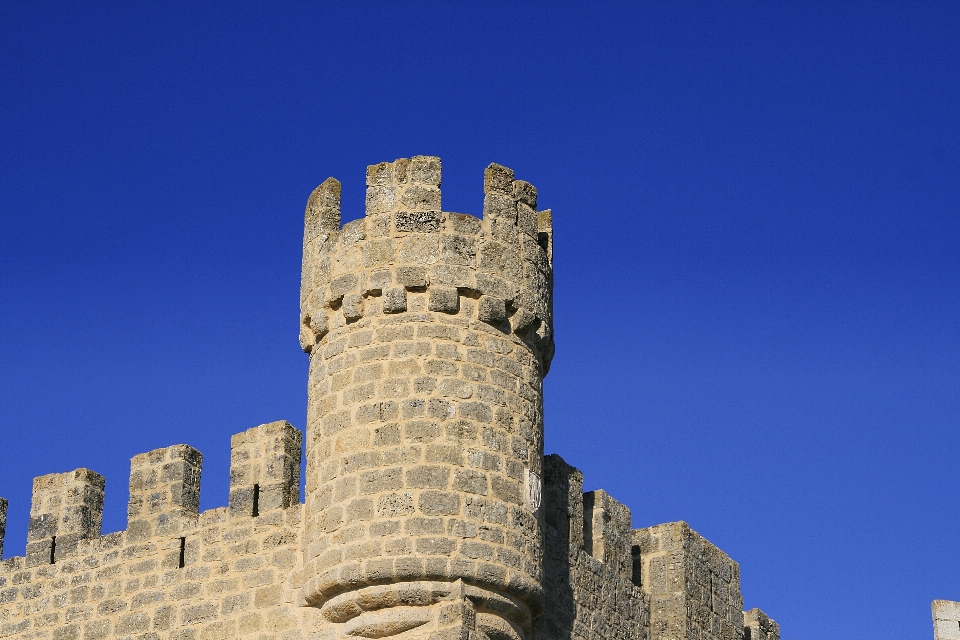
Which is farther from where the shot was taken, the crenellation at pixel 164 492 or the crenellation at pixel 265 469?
the crenellation at pixel 164 492

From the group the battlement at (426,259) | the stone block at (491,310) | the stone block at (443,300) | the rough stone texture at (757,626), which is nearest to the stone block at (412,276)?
the battlement at (426,259)

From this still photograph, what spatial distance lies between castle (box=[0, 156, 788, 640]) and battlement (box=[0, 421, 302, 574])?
0.8 inches

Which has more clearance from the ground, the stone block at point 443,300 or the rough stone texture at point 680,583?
the stone block at point 443,300

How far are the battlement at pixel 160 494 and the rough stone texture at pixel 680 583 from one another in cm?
360

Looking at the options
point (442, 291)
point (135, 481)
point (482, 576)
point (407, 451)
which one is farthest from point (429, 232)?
point (135, 481)

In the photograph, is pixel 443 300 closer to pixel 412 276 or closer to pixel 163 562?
pixel 412 276

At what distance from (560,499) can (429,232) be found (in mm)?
2680

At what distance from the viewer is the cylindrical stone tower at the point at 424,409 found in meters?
13.2

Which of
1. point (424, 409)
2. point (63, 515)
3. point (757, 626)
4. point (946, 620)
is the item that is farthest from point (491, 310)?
point (946, 620)

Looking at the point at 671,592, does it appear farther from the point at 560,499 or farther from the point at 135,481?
the point at 135,481

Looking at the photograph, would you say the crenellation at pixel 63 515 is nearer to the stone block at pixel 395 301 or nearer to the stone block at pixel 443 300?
the stone block at pixel 395 301

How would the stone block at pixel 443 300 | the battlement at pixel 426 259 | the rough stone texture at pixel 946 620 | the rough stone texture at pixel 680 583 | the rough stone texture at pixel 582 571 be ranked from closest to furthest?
the stone block at pixel 443 300 < the battlement at pixel 426 259 < the rough stone texture at pixel 582 571 < the rough stone texture at pixel 680 583 < the rough stone texture at pixel 946 620

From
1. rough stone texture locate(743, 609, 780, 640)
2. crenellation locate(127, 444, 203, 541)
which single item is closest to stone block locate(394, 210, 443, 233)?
crenellation locate(127, 444, 203, 541)

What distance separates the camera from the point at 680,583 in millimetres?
16688
